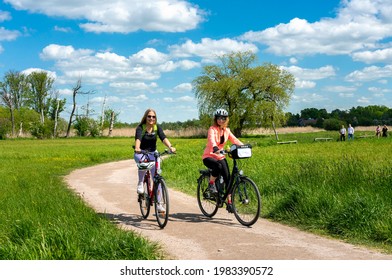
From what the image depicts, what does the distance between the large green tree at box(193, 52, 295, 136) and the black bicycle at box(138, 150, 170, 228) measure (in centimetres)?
5626

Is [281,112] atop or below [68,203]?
atop

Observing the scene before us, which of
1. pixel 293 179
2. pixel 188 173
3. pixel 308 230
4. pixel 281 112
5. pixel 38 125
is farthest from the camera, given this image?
pixel 38 125

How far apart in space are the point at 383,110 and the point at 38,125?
13163cm

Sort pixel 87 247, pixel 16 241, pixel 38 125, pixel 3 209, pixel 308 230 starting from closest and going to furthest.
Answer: pixel 87 247 < pixel 16 241 < pixel 308 230 < pixel 3 209 < pixel 38 125

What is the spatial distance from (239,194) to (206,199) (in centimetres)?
99

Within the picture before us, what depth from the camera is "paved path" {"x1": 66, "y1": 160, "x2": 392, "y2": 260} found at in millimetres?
6086

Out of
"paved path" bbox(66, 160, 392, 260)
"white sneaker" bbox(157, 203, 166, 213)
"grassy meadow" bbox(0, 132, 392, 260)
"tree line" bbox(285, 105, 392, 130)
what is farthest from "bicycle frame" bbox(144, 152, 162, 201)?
"tree line" bbox(285, 105, 392, 130)

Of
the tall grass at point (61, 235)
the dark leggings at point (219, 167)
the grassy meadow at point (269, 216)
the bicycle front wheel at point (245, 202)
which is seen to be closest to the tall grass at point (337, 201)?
the grassy meadow at point (269, 216)

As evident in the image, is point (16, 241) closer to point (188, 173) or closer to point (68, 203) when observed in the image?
point (68, 203)

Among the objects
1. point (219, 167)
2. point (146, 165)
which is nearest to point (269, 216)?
point (219, 167)

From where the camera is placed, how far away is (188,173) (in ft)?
53.5

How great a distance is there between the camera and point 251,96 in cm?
6644

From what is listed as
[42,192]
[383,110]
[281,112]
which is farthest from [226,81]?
[383,110]

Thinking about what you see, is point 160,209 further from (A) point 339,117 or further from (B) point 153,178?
(A) point 339,117
